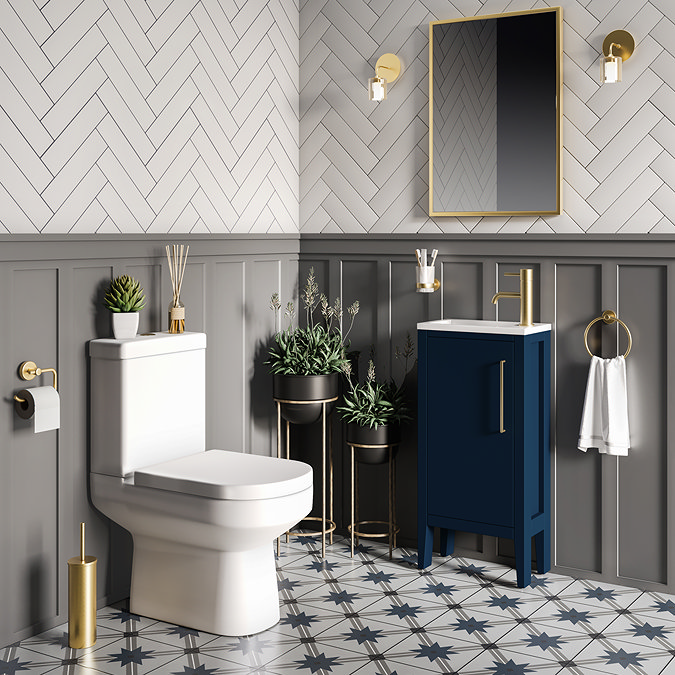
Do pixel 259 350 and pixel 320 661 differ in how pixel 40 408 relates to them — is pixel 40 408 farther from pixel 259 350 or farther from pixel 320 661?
pixel 259 350

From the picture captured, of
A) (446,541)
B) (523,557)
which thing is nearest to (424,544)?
(446,541)

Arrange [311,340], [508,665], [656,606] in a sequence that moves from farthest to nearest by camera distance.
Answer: [311,340] < [656,606] < [508,665]

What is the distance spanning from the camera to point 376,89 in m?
3.59

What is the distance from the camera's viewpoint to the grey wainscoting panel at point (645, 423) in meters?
3.21

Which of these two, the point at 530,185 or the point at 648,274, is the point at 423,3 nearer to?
the point at 530,185

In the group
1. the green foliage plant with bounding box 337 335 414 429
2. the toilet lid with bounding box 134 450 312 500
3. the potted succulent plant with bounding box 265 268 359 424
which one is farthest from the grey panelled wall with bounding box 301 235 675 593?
the toilet lid with bounding box 134 450 312 500

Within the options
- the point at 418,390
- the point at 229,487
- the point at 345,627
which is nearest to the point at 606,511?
the point at 418,390

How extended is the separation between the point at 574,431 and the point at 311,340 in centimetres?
112

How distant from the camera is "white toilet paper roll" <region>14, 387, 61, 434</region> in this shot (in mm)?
2639

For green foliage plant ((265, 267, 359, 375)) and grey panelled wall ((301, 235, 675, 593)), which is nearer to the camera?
grey panelled wall ((301, 235, 675, 593))

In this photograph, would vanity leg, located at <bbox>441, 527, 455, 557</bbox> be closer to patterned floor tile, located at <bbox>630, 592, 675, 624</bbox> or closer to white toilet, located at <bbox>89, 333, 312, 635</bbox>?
patterned floor tile, located at <bbox>630, 592, 675, 624</bbox>

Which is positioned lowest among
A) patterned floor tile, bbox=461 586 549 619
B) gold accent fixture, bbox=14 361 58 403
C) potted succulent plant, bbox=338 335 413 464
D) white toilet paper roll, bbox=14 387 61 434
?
patterned floor tile, bbox=461 586 549 619

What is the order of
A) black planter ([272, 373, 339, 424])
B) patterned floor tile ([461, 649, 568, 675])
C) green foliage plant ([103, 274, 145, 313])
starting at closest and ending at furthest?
patterned floor tile ([461, 649, 568, 675])
green foliage plant ([103, 274, 145, 313])
black planter ([272, 373, 339, 424])

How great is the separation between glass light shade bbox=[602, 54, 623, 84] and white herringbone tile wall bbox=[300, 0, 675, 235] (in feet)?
0.31
